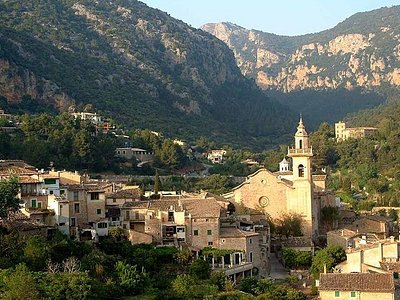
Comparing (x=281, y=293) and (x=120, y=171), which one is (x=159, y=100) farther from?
(x=281, y=293)

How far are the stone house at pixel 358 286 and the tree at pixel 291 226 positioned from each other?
12.4 meters

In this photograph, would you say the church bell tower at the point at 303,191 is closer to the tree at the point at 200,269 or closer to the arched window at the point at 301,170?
the arched window at the point at 301,170

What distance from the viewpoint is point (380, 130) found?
104 meters

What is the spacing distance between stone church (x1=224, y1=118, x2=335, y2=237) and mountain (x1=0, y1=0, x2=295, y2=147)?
56.5 meters

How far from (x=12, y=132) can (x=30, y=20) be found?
2699 inches

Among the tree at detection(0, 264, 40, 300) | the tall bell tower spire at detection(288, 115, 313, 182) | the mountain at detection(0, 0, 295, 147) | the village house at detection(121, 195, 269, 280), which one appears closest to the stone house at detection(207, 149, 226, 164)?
the mountain at detection(0, 0, 295, 147)

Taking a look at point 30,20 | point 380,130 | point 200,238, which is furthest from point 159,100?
point 200,238

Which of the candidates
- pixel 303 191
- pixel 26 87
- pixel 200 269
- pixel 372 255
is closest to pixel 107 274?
pixel 200 269

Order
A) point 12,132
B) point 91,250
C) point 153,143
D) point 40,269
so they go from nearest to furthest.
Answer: point 40,269, point 91,250, point 12,132, point 153,143

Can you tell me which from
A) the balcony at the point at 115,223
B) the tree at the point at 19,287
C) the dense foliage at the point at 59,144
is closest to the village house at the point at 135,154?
the dense foliage at the point at 59,144

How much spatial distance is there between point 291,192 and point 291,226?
2135mm

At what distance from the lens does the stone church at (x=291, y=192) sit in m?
48.4

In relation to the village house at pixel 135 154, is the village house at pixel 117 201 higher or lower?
lower

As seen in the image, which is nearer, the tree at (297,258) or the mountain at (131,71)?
the tree at (297,258)
